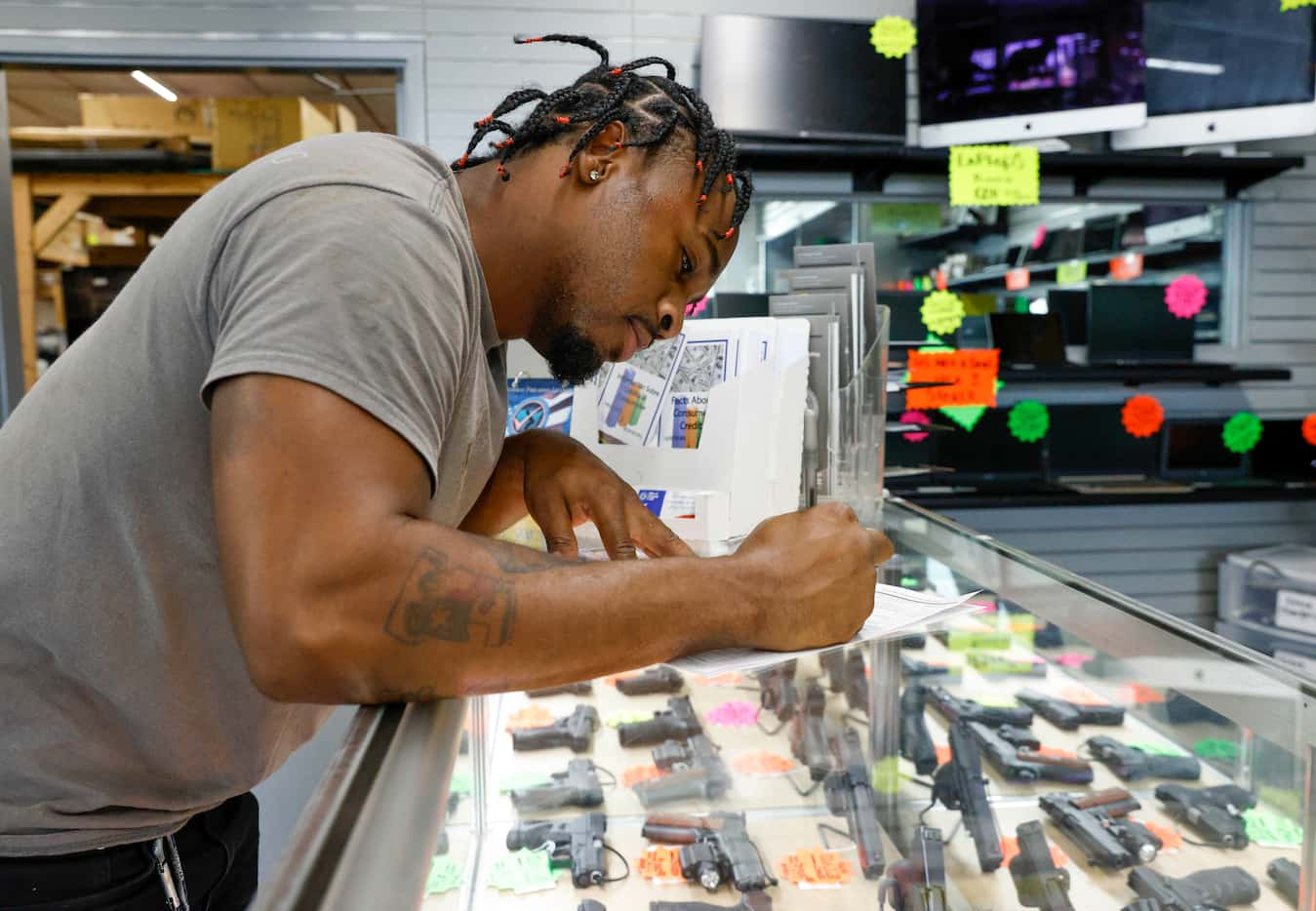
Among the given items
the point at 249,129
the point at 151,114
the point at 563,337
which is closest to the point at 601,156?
the point at 563,337

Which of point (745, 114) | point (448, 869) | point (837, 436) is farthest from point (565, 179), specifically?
point (745, 114)

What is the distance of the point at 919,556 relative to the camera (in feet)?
4.57

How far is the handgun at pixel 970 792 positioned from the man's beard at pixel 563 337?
71 centimetres

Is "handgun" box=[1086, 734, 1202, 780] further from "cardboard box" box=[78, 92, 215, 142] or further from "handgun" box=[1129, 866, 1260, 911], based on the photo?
"cardboard box" box=[78, 92, 215, 142]

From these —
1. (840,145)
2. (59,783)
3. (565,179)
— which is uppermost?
(840,145)

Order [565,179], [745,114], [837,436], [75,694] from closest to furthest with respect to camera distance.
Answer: [75,694] → [565,179] → [837,436] → [745,114]

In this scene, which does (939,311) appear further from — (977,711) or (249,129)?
(249,129)

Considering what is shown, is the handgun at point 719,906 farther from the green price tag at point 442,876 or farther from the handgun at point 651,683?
the green price tag at point 442,876

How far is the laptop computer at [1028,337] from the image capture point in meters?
3.53

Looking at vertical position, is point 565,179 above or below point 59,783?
above

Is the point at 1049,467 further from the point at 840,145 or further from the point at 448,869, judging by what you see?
the point at 448,869

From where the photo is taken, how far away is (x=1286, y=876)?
809mm

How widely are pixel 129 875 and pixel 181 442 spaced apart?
47 centimetres

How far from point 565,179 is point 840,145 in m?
2.75
